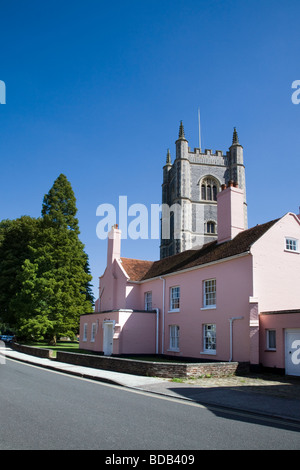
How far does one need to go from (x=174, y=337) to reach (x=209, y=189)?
43784 mm

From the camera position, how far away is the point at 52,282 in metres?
35.8

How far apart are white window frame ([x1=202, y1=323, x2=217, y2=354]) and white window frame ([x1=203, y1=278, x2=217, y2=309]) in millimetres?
1096

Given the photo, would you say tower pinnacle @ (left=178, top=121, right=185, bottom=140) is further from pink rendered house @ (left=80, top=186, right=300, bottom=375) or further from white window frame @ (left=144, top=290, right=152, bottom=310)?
white window frame @ (left=144, top=290, right=152, bottom=310)

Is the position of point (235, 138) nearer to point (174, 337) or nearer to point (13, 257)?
point (13, 257)

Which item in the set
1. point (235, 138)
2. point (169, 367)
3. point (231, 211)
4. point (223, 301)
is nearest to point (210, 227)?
point (235, 138)

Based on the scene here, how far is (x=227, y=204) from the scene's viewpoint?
23484 mm

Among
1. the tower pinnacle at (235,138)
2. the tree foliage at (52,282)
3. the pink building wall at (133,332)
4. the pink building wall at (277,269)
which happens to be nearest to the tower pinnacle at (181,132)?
the tower pinnacle at (235,138)

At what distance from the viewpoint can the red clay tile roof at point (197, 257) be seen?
20527 millimetres

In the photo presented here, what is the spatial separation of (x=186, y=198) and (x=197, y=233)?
5.99 m

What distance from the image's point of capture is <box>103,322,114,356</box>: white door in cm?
2773

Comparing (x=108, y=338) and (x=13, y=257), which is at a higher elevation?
(x=13, y=257)

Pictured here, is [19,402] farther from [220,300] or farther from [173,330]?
[173,330]

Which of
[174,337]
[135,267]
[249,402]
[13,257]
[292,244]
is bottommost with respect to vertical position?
[249,402]
